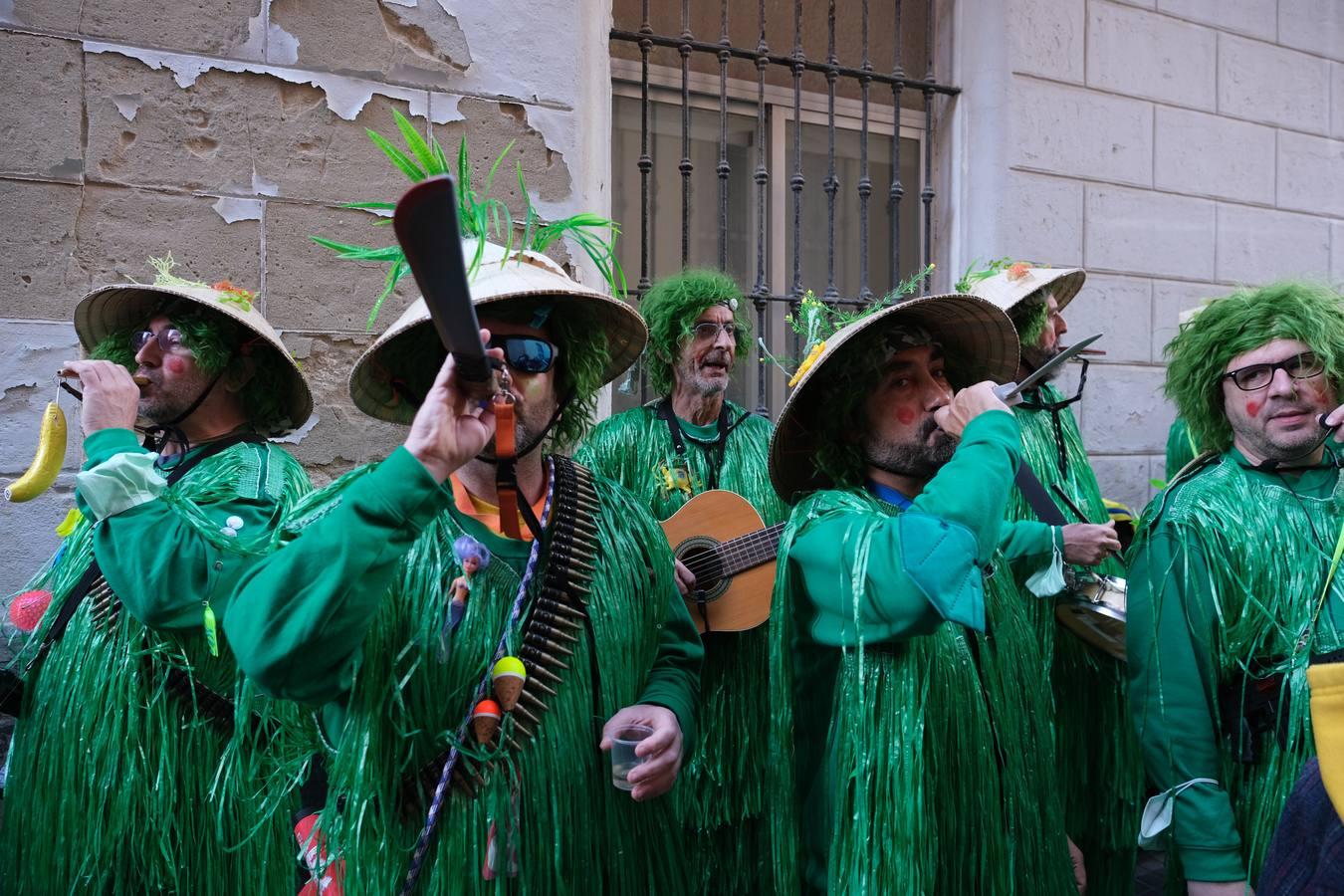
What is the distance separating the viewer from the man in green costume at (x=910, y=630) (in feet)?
5.93

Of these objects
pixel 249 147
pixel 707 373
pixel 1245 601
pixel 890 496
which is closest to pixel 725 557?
pixel 707 373

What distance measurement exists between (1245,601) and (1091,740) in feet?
3.80

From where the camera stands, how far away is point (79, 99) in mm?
3385

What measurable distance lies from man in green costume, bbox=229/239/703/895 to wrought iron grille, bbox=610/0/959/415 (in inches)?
104

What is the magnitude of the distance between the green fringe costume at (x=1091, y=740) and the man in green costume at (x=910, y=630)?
96cm

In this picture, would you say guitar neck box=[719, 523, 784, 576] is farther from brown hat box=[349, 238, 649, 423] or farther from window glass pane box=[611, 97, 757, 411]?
window glass pane box=[611, 97, 757, 411]

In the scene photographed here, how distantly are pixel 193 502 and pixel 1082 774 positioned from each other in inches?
104

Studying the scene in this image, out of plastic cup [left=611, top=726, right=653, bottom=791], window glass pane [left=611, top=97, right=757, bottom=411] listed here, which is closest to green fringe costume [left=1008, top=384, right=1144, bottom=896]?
plastic cup [left=611, top=726, right=653, bottom=791]

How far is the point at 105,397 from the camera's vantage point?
2.26m

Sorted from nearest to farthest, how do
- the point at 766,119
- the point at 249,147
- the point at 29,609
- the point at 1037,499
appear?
the point at 29,609 → the point at 1037,499 → the point at 249,147 → the point at 766,119

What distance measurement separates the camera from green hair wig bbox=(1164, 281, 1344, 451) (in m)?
2.31

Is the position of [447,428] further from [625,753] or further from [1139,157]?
[1139,157]

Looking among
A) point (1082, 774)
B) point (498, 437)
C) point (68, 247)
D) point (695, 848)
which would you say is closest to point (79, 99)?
point (68, 247)

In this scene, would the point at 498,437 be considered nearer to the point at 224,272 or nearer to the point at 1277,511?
the point at 1277,511
